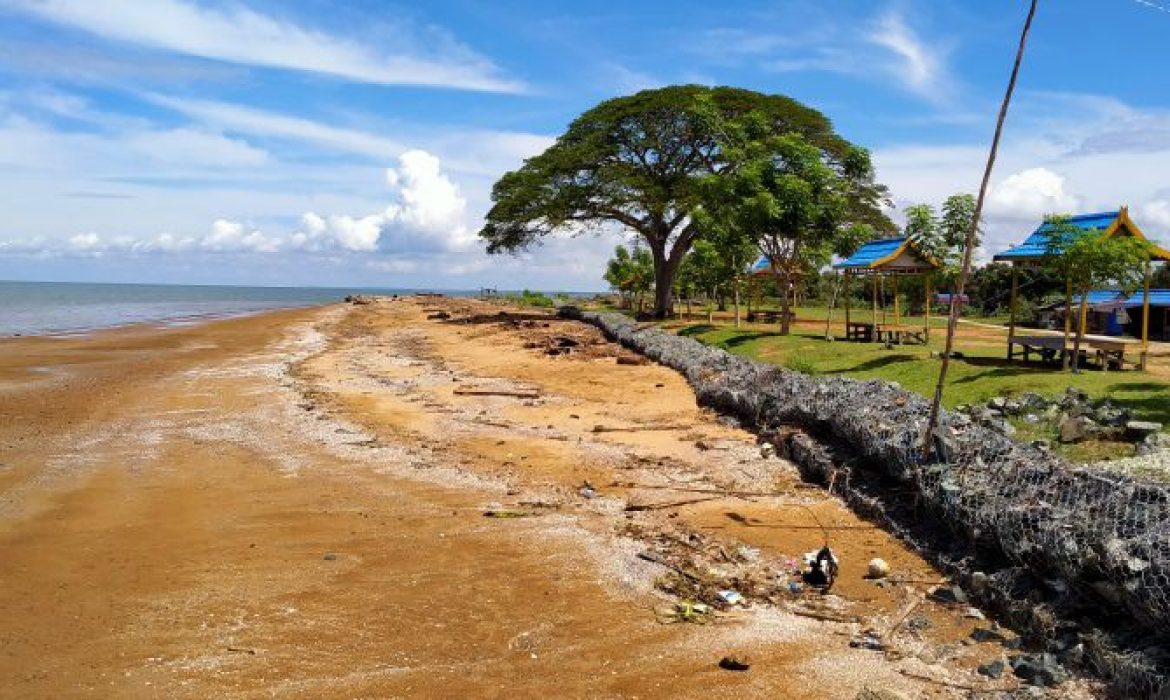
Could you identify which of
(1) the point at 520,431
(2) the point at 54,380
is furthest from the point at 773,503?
(2) the point at 54,380

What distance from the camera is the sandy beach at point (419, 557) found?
5.43 m

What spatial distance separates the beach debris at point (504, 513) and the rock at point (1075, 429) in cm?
613

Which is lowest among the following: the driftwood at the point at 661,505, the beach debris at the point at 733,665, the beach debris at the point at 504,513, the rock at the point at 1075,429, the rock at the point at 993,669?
the beach debris at the point at 733,665

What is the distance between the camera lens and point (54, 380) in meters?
19.8

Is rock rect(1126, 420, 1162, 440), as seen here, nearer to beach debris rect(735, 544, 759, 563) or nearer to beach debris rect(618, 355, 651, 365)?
beach debris rect(735, 544, 759, 563)

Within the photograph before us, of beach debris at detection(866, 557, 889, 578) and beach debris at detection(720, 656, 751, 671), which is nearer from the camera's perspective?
beach debris at detection(720, 656, 751, 671)

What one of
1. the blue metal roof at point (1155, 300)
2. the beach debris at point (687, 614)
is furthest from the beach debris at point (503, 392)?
the blue metal roof at point (1155, 300)

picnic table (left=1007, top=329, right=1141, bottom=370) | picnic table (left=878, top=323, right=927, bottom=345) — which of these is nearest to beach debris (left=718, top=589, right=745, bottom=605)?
picnic table (left=1007, top=329, right=1141, bottom=370)

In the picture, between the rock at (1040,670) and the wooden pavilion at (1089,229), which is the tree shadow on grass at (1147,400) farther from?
the rock at (1040,670)

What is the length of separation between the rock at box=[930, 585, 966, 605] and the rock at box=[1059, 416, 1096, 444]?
3845 mm

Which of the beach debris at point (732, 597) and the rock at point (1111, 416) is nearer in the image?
the beach debris at point (732, 597)

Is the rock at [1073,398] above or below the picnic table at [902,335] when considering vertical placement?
below

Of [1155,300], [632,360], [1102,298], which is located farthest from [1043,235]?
[1102,298]

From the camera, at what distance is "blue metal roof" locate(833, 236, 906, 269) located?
2098 centimetres
